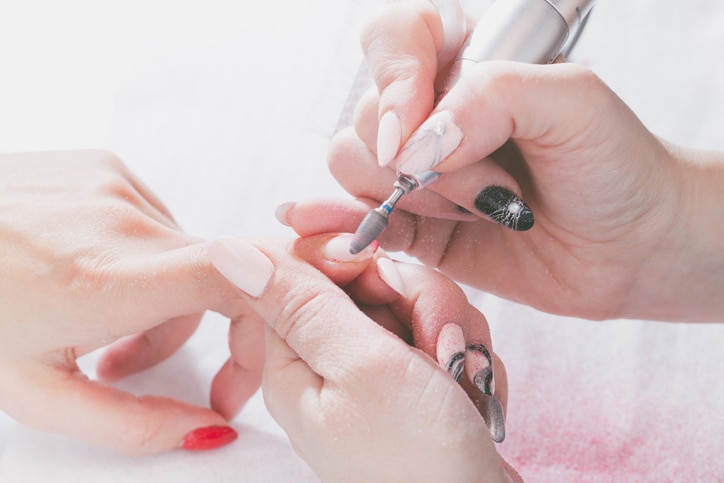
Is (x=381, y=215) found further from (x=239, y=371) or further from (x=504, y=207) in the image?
(x=239, y=371)

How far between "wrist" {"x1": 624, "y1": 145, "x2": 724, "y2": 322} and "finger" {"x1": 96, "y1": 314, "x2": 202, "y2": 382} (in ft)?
1.92

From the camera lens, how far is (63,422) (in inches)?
33.7

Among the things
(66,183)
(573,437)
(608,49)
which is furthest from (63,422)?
(608,49)

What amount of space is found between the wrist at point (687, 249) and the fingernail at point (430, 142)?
0.97 feet

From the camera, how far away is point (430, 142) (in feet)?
2.18

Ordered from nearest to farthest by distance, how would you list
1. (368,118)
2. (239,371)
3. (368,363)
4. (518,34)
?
(368,363), (518,34), (368,118), (239,371)

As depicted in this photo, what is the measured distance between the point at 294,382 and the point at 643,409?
519mm

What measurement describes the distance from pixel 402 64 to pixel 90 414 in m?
0.52

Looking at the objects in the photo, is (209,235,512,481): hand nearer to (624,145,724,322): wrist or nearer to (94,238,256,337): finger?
(94,238,256,337): finger

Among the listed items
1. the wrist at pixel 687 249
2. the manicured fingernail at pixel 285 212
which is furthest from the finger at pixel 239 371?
the wrist at pixel 687 249

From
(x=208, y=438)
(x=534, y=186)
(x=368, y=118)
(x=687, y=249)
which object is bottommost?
(x=208, y=438)

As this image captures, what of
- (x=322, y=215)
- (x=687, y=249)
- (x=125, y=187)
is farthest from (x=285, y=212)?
(x=687, y=249)

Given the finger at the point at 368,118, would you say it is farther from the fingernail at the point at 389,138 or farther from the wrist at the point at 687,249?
the wrist at the point at 687,249

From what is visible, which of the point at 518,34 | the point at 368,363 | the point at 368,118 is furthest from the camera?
the point at 368,118
